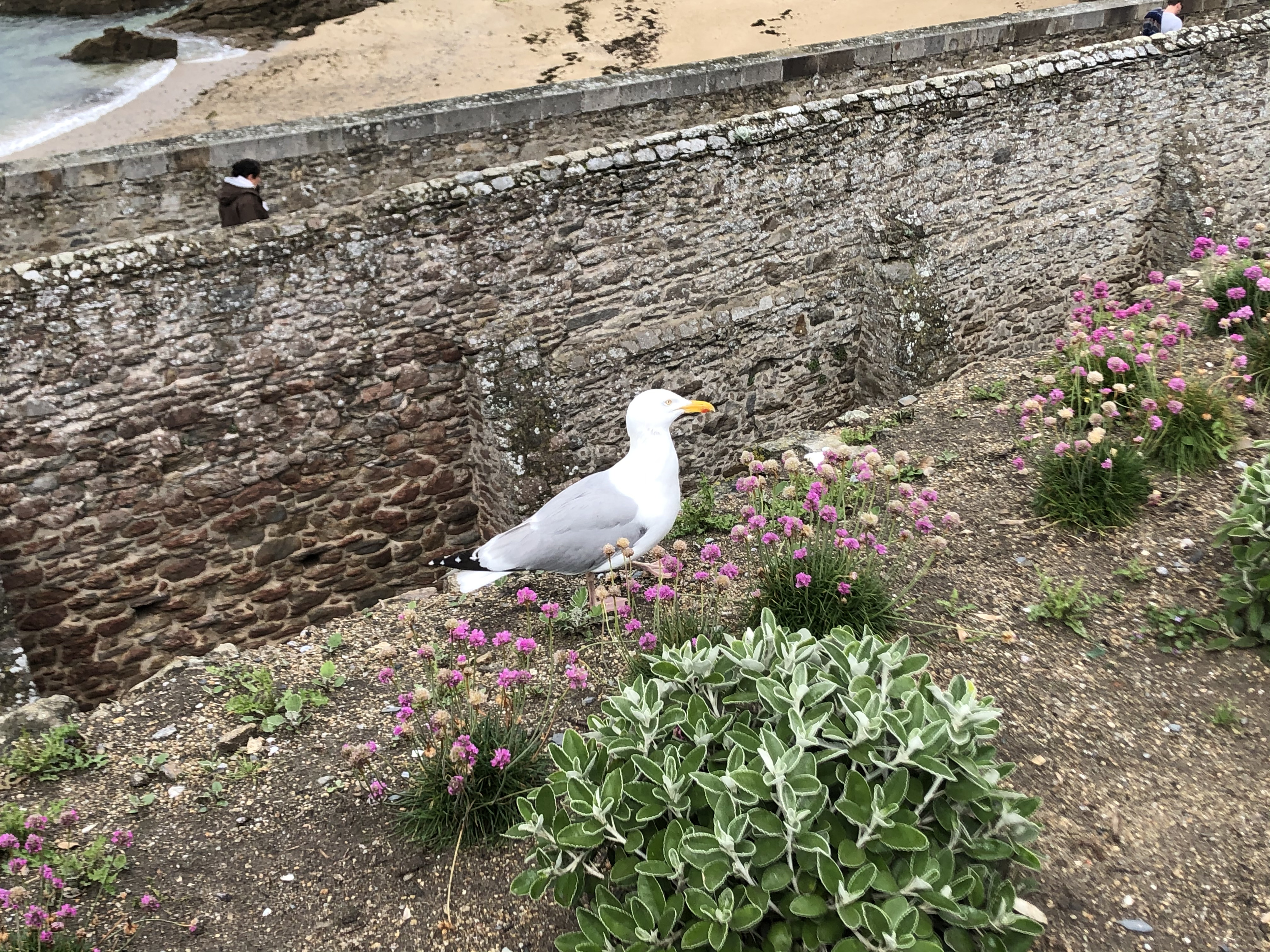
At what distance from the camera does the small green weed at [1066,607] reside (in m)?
4.09

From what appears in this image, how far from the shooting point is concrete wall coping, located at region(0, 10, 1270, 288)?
518cm

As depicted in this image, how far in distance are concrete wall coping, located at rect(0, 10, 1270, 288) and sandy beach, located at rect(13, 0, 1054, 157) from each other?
7619 mm

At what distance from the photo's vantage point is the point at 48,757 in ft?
12.4

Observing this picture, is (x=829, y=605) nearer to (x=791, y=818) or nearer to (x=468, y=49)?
(x=791, y=818)

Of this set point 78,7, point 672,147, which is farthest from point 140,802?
point 78,7

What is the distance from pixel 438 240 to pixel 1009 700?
13.4 feet

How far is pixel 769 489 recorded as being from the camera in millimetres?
5426

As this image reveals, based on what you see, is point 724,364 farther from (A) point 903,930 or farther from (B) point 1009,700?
(A) point 903,930

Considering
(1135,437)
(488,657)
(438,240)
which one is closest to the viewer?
(488,657)

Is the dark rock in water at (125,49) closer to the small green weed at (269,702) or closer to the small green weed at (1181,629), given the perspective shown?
the small green weed at (269,702)

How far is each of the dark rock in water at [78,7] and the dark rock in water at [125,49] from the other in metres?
2.59

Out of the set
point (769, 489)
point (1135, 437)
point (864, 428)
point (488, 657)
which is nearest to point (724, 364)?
point (864, 428)

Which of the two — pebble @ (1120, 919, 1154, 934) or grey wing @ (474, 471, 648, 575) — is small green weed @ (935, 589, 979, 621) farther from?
pebble @ (1120, 919, 1154, 934)

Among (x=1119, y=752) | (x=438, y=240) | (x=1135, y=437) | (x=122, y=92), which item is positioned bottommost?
(x=1119, y=752)
